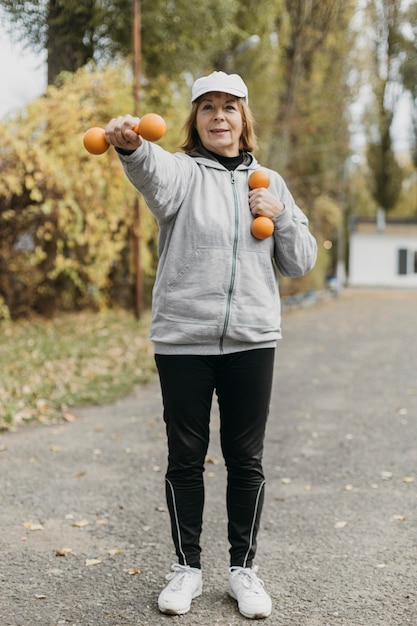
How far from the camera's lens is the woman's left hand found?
2.90 m

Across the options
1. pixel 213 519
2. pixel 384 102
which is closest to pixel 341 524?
pixel 213 519

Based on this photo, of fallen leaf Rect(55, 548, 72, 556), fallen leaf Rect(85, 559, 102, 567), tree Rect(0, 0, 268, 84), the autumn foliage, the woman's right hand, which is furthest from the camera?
the autumn foliage

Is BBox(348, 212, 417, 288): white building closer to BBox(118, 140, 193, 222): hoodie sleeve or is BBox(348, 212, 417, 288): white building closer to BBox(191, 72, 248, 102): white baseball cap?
BBox(191, 72, 248, 102): white baseball cap

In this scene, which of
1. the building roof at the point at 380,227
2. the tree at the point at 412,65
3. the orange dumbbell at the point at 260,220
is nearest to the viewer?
the orange dumbbell at the point at 260,220

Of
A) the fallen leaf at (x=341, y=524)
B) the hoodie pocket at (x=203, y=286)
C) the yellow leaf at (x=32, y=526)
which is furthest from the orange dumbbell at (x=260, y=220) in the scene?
the yellow leaf at (x=32, y=526)

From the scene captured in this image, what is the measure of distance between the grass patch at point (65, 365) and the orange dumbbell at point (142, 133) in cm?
404

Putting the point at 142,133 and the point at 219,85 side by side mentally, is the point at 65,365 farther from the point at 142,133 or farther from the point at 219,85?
the point at 142,133

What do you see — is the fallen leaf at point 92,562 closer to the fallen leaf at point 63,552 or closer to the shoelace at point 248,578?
the fallen leaf at point 63,552

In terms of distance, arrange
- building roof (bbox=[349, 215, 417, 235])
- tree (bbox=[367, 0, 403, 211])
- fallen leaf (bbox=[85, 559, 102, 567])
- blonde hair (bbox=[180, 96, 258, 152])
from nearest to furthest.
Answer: blonde hair (bbox=[180, 96, 258, 152]), fallen leaf (bbox=[85, 559, 102, 567]), tree (bbox=[367, 0, 403, 211]), building roof (bbox=[349, 215, 417, 235])

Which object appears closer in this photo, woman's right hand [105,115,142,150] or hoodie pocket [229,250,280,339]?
woman's right hand [105,115,142,150]

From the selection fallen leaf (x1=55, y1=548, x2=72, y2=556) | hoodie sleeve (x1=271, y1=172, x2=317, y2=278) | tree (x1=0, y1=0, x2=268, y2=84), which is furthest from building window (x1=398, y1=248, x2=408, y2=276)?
hoodie sleeve (x1=271, y1=172, x2=317, y2=278)

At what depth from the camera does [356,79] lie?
24.5m

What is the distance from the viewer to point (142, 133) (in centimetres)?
259

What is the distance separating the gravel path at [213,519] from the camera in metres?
3.08
